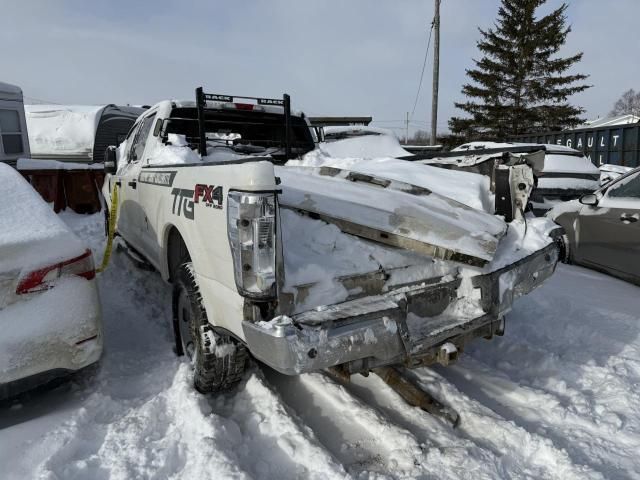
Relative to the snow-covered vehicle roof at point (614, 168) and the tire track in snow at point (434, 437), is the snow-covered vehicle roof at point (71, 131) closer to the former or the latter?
the snow-covered vehicle roof at point (614, 168)

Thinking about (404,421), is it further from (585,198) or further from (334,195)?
(585,198)

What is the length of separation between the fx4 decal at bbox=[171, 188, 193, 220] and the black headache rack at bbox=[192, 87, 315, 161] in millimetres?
1234

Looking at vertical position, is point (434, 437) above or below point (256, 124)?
below

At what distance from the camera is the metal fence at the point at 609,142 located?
11.6m

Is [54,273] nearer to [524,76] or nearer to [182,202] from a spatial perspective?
[182,202]

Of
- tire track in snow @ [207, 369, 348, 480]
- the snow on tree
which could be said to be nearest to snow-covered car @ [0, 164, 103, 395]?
tire track in snow @ [207, 369, 348, 480]

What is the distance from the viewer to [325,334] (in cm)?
213

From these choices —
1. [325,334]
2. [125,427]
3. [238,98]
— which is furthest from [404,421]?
[238,98]

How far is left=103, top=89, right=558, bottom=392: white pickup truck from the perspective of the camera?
2191 millimetres

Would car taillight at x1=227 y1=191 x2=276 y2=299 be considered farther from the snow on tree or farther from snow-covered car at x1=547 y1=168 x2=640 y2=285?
the snow on tree

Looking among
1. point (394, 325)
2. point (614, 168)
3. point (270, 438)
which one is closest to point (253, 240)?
point (394, 325)

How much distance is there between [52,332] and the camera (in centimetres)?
277

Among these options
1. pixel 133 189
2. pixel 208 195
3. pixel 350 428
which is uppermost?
pixel 208 195

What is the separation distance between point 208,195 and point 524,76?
2837cm
